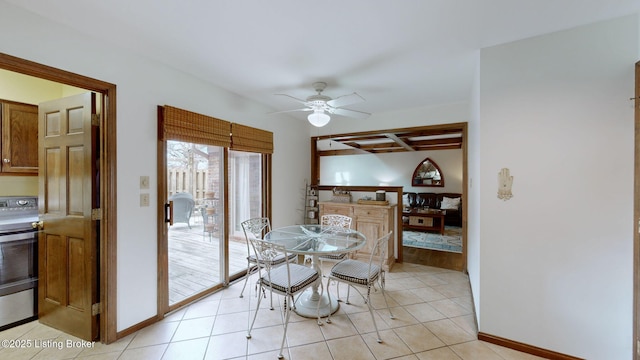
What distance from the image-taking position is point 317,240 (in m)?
2.62

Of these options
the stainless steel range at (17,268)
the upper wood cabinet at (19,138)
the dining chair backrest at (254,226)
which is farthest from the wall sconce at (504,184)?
the upper wood cabinet at (19,138)

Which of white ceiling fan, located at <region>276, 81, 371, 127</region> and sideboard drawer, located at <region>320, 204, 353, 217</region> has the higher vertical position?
white ceiling fan, located at <region>276, 81, 371, 127</region>

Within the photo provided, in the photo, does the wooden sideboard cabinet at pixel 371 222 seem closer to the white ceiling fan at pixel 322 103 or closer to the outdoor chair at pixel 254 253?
the outdoor chair at pixel 254 253

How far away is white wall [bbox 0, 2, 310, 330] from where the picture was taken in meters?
1.69

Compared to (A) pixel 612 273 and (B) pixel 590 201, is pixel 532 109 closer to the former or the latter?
(B) pixel 590 201

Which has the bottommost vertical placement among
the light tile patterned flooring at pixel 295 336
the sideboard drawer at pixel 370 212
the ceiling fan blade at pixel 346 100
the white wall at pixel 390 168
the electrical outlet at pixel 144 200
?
the light tile patterned flooring at pixel 295 336

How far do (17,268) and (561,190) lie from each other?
186 inches

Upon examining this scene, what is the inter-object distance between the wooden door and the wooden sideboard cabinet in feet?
9.84

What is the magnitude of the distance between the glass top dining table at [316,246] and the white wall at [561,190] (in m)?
1.20

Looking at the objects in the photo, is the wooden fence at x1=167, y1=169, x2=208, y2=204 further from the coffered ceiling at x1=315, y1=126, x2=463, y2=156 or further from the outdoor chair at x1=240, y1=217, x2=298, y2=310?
the coffered ceiling at x1=315, y1=126, x2=463, y2=156

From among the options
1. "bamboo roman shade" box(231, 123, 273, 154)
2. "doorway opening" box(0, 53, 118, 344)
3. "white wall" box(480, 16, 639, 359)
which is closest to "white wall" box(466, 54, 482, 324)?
"white wall" box(480, 16, 639, 359)

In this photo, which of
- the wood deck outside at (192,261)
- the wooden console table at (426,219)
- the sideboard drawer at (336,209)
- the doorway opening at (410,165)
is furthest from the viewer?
the wooden console table at (426,219)

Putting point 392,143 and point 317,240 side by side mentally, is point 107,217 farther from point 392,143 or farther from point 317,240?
point 392,143

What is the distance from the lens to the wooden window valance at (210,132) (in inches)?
95.7
